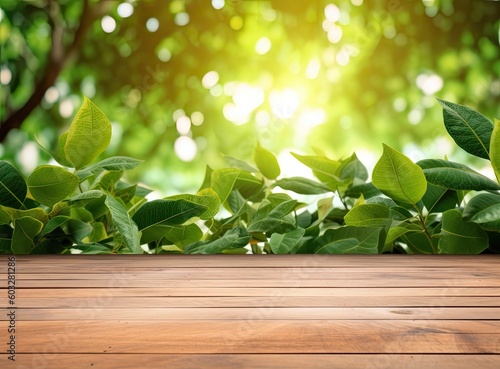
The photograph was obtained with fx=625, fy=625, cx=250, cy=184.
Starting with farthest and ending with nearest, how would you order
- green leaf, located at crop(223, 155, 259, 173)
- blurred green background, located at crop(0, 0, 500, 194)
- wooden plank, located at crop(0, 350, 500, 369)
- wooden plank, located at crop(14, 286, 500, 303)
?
blurred green background, located at crop(0, 0, 500, 194) < green leaf, located at crop(223, 155, 259, 173) < wooden plank, located at crop(14, 286, 500, 303) < wooden plank, located at crop(0, 350, 500, 369)

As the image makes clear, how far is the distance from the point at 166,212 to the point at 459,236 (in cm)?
20

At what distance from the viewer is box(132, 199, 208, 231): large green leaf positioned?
1.33 ft

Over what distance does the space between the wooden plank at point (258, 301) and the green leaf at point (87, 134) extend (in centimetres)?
13

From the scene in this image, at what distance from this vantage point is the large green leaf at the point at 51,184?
39 centimetres

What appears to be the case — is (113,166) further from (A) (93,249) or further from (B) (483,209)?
(B) (483,209)

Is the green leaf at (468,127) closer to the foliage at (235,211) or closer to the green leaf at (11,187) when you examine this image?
the foliage at (235,211)

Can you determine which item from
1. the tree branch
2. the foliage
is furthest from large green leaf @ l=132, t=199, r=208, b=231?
the tree branch

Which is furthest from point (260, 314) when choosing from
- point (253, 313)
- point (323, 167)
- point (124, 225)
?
point (323, 167)

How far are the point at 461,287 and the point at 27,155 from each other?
2.63 meters

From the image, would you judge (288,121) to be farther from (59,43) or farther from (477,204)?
(477,204)

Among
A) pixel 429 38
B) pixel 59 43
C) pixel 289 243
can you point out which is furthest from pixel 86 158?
pixel 429 38

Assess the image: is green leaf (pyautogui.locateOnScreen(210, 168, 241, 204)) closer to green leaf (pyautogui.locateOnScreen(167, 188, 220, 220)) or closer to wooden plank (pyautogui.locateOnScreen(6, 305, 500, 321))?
green leaf (pyautogui.locateOnScreen(167, 188, 220, 220))

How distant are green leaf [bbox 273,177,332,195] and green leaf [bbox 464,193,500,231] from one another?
12cm

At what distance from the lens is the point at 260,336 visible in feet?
0.80
